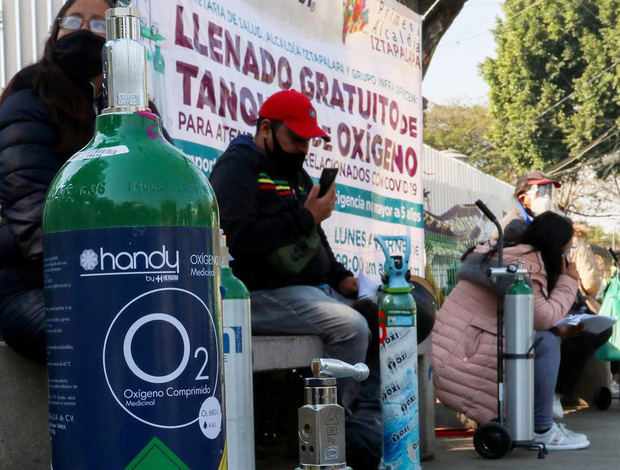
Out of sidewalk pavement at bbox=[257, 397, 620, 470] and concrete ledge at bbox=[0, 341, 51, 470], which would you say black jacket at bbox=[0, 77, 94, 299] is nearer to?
concrete ledge at bbox=[0, 341, 51, 470]

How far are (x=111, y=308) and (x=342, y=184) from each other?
525 cm

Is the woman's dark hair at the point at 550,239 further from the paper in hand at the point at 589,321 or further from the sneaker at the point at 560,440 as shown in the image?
the sneaker at the point at 560,440

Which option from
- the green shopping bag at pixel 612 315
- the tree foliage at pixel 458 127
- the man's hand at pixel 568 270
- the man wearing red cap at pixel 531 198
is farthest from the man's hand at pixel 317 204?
the tree foliage at pixel 458 127

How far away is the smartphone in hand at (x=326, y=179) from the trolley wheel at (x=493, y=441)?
1744 mm

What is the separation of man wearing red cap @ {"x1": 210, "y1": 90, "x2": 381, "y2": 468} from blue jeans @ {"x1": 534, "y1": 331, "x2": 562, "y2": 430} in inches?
66.5

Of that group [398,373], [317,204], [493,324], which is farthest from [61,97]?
[493,324]

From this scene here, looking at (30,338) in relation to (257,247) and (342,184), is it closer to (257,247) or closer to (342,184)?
(257,247)

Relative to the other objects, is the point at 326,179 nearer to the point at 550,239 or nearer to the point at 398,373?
the point at 398,373

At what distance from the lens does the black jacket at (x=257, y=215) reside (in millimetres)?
4496

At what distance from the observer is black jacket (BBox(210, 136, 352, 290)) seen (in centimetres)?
450

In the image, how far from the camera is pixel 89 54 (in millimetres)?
3410

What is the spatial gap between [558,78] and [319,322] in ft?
108

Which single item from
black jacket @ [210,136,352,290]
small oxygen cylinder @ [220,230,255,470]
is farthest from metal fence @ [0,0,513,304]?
small oxygen cylinder @ [220,230,255,470]

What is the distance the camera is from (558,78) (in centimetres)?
3606
